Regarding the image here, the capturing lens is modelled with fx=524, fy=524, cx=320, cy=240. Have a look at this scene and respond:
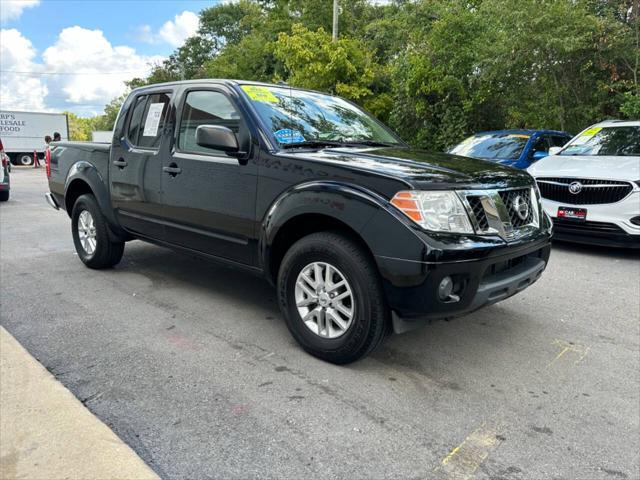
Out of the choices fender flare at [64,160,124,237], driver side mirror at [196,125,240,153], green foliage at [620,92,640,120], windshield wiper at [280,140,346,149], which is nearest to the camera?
driver side mirror at [196,125,240,153]

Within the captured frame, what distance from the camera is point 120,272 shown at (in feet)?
18.0

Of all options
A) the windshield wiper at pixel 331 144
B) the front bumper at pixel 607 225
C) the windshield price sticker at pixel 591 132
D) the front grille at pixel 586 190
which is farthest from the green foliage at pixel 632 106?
the windshield wiper at pixel 331 144

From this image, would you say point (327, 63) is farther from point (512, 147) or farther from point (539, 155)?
point (539, 155)

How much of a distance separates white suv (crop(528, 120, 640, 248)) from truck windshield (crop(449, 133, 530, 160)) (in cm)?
135

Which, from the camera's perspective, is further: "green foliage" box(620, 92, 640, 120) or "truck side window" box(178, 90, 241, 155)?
"green foliage" box(620, 92, 640, 120)

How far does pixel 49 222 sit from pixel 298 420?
303 inches

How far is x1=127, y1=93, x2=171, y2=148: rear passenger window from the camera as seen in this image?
4.56 metres

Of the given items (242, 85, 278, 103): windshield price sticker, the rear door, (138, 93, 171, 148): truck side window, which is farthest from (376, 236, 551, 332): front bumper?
(138, 93, 171, 148): truck side window

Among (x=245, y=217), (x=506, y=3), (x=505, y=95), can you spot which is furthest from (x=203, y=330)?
(x=505, y=95)

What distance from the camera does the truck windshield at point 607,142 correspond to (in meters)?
7.09

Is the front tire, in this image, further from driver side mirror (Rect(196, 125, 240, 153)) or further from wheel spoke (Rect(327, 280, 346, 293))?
driver side mirror (Rect(196, 125, 240, 153))

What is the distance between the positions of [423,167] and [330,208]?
646 millimetres

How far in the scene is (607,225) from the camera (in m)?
6.23

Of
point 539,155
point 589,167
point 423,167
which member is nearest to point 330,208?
point 423,167
